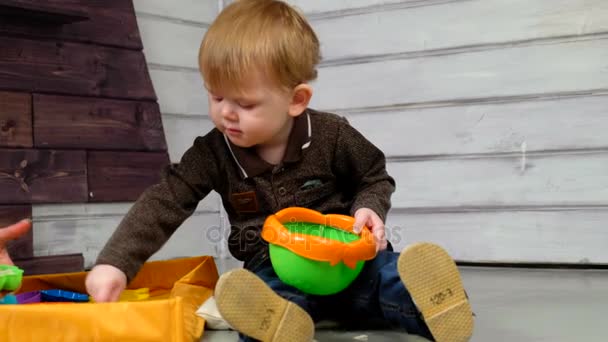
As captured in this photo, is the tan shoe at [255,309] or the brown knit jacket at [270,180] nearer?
the tan shoe at [255,309]

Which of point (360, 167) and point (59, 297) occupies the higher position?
point (360, 167)

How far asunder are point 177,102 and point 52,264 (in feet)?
1.72

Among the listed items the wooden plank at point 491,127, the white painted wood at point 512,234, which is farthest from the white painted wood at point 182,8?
the white painted wood at point 512,234

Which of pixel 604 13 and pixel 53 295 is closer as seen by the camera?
pixel 53 295

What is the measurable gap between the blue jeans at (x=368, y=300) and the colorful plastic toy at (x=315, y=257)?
0.03 meters

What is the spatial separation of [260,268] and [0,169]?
682mm

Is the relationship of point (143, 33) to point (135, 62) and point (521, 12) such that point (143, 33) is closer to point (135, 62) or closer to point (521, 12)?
point (135, 62)

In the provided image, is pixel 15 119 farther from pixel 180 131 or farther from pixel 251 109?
pixel 251 109

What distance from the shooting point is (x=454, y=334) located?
766 millimetres

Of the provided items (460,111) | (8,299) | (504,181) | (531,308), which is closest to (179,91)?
(460,111)

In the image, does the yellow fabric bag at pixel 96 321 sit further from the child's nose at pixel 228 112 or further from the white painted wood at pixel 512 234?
the white painted wood at pixel 512 234

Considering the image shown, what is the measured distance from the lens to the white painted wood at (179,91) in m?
1.75

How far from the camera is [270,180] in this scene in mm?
1011

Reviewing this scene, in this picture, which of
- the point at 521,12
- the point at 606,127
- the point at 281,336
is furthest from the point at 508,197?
the point at 281,336
